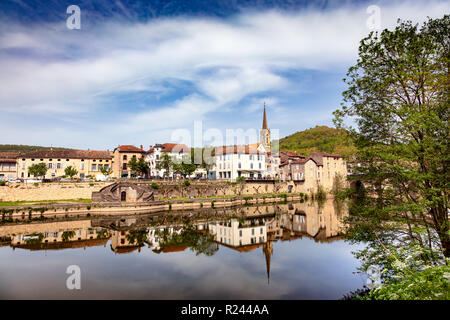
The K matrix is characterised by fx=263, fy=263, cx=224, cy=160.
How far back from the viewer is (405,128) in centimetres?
957

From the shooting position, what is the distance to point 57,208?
32.9 metres

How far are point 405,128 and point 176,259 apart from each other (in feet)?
48.9

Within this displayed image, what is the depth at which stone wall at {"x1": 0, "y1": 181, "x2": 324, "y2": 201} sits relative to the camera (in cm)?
3659

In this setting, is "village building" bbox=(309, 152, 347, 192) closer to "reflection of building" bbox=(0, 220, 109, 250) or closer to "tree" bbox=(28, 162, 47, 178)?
"reflection of building" bbox=(0, 220, 109, 250)

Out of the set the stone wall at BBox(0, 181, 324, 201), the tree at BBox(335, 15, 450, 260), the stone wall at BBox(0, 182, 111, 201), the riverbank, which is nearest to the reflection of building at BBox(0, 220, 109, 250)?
the riverbank

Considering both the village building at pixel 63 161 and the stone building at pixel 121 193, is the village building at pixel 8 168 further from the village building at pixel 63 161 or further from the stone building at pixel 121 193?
the stone building at pixel 121 193

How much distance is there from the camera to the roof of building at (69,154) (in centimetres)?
5126

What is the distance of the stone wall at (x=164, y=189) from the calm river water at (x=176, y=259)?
31.6 feet

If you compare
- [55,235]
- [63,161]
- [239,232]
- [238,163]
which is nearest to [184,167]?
[238,163]

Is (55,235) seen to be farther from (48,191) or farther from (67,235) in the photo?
(48,191)

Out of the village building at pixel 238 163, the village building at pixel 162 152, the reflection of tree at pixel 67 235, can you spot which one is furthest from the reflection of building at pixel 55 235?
the village building at pixel 238 163

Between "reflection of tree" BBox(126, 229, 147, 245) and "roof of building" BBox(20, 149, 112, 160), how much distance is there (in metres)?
36.8
